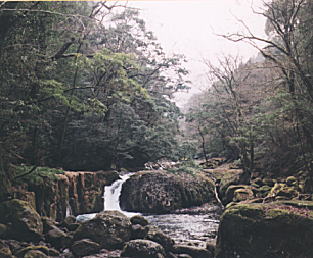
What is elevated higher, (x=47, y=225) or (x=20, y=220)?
(x=20, y=220)

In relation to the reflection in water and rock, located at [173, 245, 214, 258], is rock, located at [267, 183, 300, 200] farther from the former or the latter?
rock, located at [173, 245, 214, 258]

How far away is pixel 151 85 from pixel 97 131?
962 centimetres

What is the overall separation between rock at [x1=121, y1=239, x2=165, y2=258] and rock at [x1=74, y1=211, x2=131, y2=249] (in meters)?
0.68

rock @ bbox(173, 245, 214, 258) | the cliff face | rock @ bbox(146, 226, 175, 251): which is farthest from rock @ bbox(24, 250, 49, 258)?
rock @ bbox(173, 245, 214, 258)

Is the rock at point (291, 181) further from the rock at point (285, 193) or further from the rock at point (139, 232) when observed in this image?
the rock at point (139, 232)

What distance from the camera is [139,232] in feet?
30.6

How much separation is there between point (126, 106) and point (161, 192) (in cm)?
610

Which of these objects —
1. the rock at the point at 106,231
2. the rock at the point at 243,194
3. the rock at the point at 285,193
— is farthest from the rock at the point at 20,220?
the rock at the point at 243,194

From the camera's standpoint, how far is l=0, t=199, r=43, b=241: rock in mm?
7961

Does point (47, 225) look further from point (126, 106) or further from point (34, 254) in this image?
point (126, 106)

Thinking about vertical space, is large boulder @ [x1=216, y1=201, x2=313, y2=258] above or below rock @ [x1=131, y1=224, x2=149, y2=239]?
above

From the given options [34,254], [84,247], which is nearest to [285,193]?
[84,247]

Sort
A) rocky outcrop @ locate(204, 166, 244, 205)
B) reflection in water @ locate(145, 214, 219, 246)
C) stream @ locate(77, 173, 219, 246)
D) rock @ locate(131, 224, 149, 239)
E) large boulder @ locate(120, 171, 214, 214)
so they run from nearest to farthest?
rock @ locate(131, 224, 149, 239) < reflection in water @ locate(145, 214, 219, 246) < stream @ locate(77, 173, 219, 246) < large boulder @ locate(120, 171, 214, 214) < rocky outcrop @ locate(204, 166, 244, 205)

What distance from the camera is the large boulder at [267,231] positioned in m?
6.23
